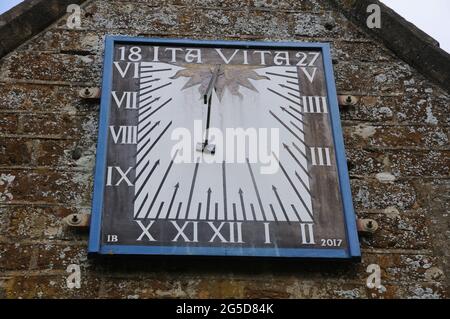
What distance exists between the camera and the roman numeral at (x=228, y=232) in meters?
5.30

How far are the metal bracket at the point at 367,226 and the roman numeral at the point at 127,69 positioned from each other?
1.59 metres

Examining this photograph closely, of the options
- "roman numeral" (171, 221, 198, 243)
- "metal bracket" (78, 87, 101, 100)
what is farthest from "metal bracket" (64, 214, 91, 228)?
"metal bracket" (78, 87, 101, 100)

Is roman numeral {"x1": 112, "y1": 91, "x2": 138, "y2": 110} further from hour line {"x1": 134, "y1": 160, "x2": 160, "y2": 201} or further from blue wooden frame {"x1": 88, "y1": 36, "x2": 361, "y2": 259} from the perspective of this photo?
hour line {"x1": 134, "y1": 160, "x2": 160, "y2": 201}

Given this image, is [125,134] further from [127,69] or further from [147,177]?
[127,69]

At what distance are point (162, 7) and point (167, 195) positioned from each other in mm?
1669

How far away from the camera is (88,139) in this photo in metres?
5.84

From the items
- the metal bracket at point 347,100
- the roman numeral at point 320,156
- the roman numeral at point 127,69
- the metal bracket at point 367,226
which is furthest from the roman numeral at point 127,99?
the metal bracket at point 367,226

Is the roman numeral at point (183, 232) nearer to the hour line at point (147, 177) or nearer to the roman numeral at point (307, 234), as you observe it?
the hour line at point (147, 177)

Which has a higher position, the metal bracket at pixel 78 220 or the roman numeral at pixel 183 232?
the metal bracket at pixel 78 220

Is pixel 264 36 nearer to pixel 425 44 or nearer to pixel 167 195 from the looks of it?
pixel 425 44

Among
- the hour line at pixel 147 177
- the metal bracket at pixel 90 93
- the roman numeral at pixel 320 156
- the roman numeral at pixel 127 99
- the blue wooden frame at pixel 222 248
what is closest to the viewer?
the blue wooden frame at pixel 222 248

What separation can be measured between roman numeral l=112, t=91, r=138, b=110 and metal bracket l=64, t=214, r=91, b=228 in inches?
30.4

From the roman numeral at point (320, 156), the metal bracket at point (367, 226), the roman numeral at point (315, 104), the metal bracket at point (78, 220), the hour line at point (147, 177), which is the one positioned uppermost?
the roman numeral at point (315, 104)

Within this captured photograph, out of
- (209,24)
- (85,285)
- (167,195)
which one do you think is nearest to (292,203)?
(167,195)
